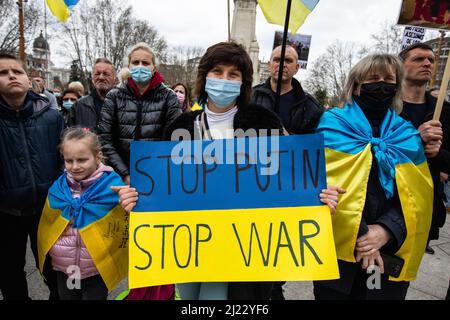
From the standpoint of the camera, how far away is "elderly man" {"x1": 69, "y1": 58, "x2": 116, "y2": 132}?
3213mm

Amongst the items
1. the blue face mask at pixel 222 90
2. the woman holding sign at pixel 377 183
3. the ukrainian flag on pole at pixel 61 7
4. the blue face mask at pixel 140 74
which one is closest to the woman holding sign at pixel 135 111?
the blue face mask at pixel 140 74

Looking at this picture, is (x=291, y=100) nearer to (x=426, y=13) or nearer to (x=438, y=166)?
(x=426, y=13)

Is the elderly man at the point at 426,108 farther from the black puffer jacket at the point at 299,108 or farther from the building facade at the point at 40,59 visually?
the building facade at the point at 40,59

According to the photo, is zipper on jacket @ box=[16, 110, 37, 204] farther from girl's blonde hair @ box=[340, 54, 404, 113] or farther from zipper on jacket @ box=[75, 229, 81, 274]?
girl's blonde hair @ box=[340, 54, 404, 113]

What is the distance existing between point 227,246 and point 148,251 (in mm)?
371

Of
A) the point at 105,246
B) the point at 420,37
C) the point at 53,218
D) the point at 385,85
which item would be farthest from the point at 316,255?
the point at 420,37

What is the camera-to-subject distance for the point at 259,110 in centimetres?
171

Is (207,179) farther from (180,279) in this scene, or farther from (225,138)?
(180,279)

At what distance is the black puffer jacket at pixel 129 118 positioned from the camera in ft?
8.29

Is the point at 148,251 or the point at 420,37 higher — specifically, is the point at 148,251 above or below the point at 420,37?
below

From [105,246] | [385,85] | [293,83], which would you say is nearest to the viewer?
[385,85]

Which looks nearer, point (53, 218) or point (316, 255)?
point (316, 255)

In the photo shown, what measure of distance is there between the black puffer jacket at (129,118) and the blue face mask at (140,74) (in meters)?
0.10

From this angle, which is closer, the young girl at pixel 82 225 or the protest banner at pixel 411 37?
the young girl at pixel 82 225
